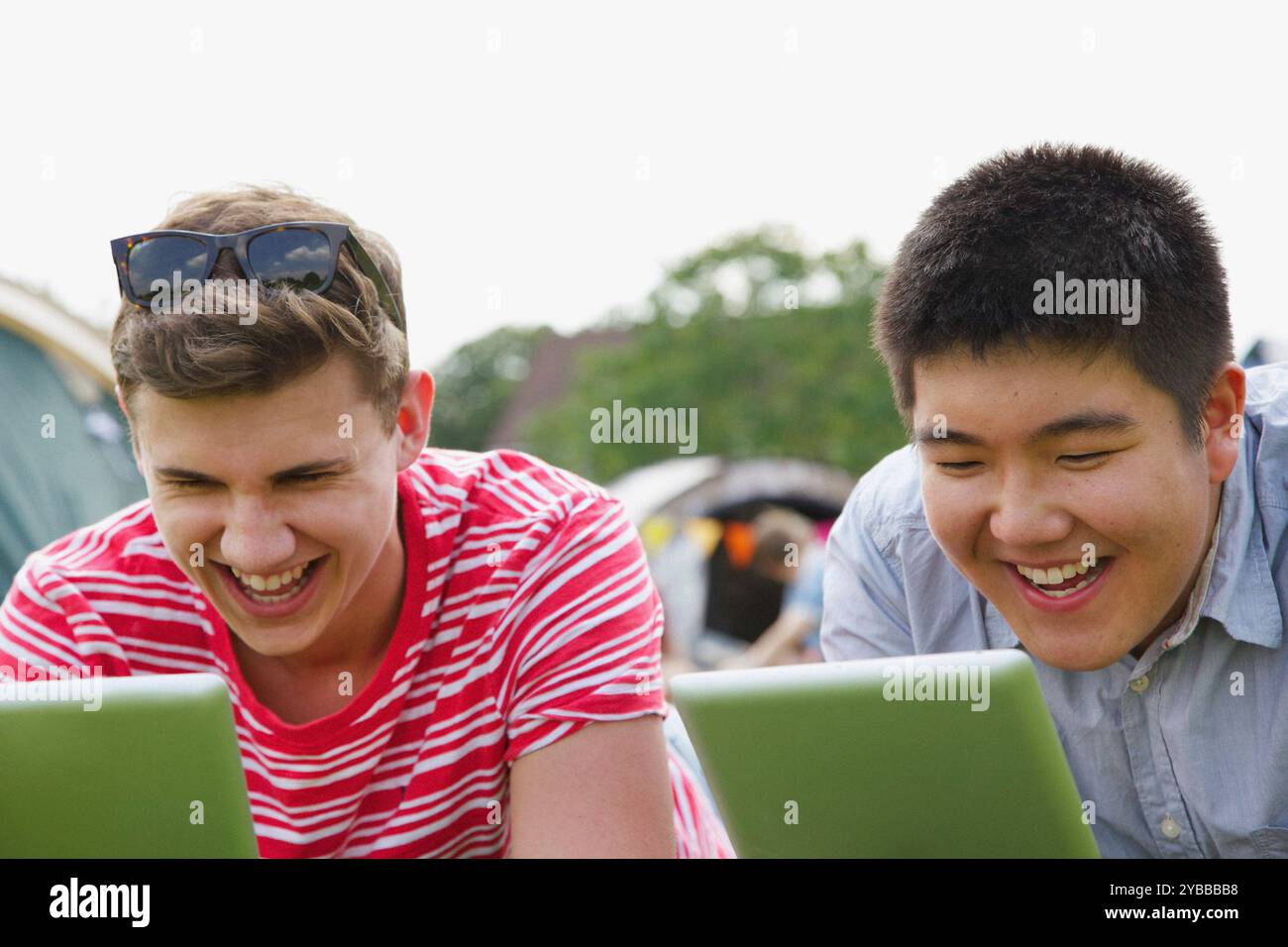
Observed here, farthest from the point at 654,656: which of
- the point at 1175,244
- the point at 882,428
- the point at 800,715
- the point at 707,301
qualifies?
the point at 707,301

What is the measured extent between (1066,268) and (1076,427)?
0.87 feet

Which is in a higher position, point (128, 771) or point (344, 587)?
point (344, 587)

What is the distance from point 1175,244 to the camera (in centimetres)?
192

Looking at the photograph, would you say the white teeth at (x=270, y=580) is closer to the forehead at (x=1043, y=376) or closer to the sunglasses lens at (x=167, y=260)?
the sunglasses lens at (x=167, y=260)

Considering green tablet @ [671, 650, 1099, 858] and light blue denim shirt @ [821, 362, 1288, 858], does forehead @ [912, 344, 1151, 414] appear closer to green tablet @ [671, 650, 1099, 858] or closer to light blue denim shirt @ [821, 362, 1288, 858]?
light blue denim shirt @ [821, 362, 1288, 858]

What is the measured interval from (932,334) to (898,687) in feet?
2.16

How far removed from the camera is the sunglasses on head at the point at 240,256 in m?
1.92

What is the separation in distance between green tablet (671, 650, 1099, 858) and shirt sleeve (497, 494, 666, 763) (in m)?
0.44

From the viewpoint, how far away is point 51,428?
5586 millimetres

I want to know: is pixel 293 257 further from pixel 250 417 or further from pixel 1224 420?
pixel 1224 420

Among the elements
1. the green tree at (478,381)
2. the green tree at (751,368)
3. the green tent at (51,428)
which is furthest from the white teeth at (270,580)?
the green tree at (478,381)

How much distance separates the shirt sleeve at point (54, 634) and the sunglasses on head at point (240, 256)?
1.47ft

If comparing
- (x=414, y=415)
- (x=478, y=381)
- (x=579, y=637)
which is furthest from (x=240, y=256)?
(x=478, y=381)
